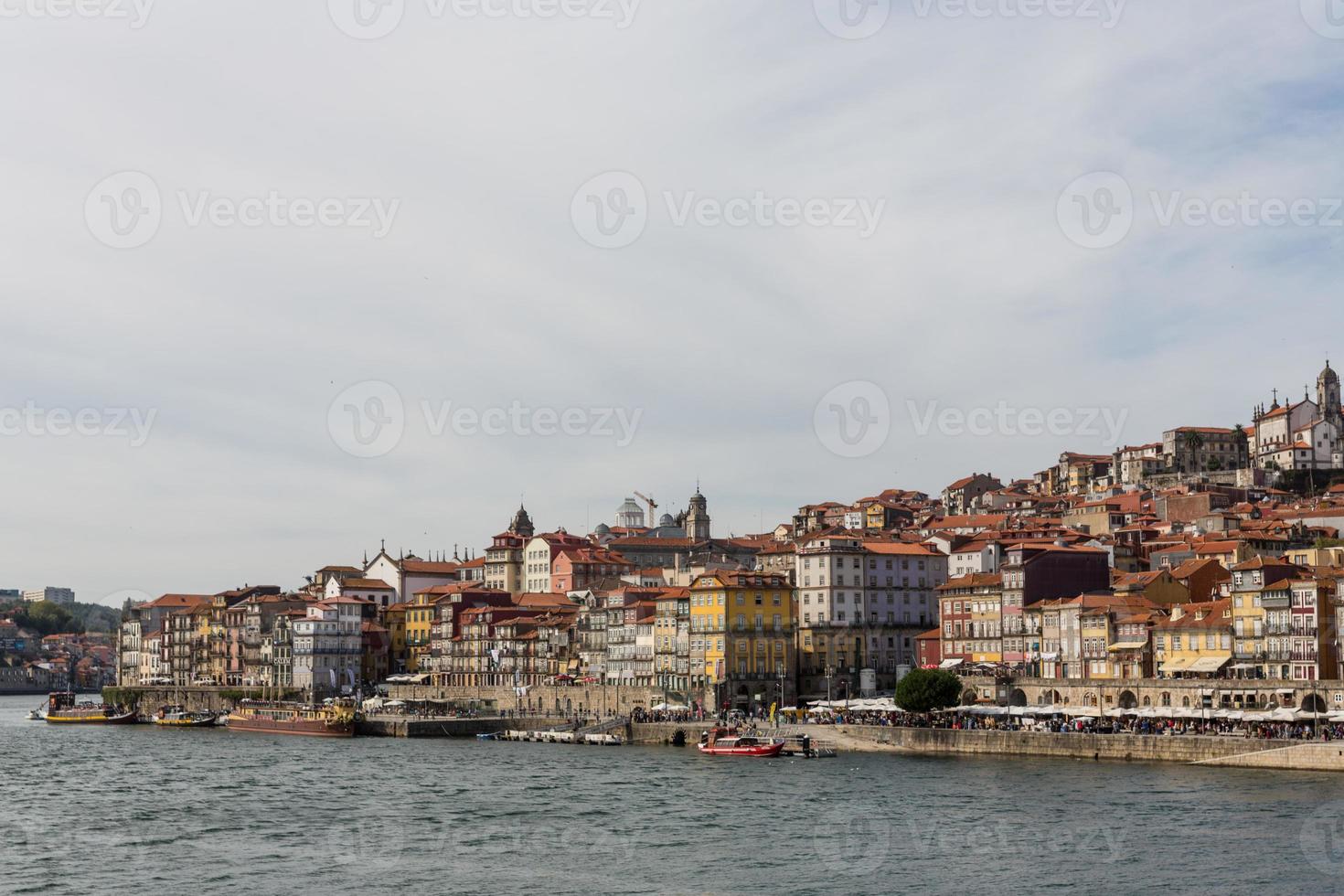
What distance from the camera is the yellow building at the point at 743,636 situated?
4053 inches

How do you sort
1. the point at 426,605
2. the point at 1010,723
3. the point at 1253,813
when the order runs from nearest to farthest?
the point at 1253,813 < the point at 1010,723 < the point at 426,605

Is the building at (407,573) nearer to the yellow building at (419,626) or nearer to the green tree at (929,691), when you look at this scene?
the yellow building at (419,626)

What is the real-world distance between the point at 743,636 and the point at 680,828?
5114cm

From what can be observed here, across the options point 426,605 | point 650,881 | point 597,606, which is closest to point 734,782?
point 650,881

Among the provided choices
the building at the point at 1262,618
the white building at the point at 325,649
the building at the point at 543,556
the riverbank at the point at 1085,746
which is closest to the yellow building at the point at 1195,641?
the building at the point at 1262,618

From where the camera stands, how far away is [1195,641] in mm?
81125

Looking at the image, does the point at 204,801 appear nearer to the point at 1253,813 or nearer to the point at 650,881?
the point at 650,881

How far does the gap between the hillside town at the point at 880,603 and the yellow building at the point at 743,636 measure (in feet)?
0.48

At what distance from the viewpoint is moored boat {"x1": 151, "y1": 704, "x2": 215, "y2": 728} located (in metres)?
128

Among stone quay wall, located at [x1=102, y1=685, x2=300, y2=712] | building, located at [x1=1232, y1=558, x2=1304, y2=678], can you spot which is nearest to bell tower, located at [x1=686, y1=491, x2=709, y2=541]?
stone quay wall, located at [x1=102, y1=685, x2=300, y2=712]

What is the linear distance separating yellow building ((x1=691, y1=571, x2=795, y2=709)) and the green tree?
19.1 meters

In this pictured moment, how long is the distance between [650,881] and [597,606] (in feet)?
250

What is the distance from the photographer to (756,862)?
4619 cm

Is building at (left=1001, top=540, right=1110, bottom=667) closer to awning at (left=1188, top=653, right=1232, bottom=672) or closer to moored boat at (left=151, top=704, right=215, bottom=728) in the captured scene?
awning at (left=1188, top=653, right=1232, bottom=672)
